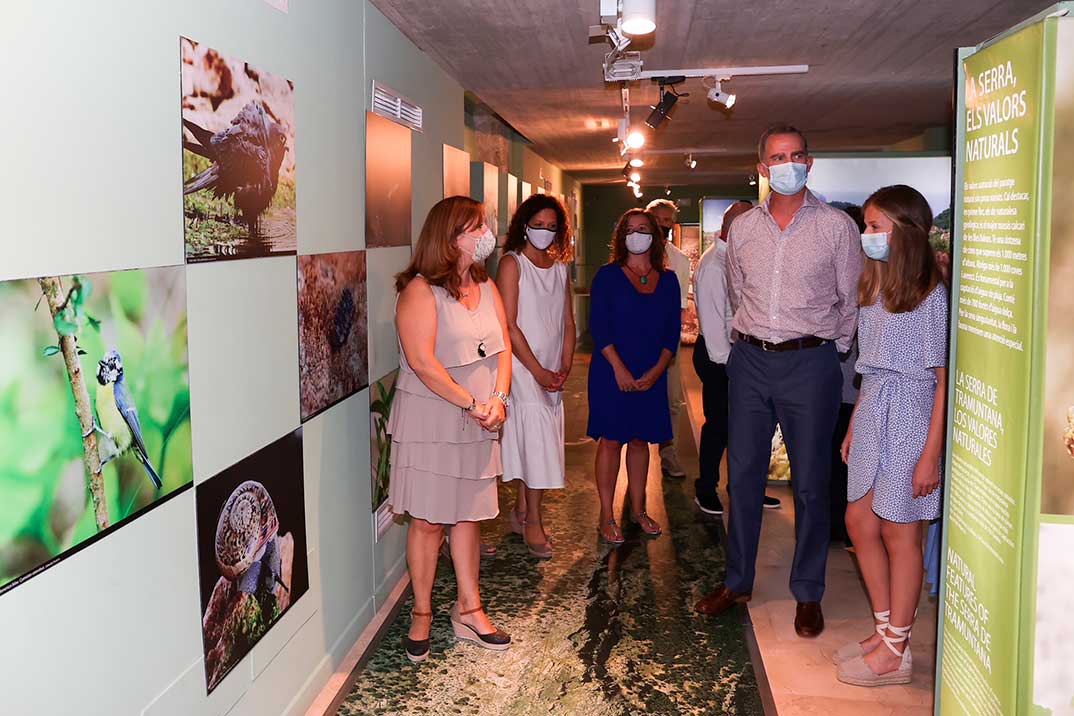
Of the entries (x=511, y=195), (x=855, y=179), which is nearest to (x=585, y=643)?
(x=855, y=179)

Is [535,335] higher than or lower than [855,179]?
lower

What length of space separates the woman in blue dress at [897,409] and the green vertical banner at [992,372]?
2.93ft

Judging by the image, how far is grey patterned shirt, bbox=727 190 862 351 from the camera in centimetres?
338

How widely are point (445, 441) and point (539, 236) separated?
1.24 meters

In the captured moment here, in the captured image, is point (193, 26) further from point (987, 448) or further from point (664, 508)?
point (664, 508)

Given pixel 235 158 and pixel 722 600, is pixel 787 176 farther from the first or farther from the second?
pixel 235 158

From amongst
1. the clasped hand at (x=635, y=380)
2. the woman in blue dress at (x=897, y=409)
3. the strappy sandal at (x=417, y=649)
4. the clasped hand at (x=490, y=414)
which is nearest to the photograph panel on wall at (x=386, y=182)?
the clasped hand at (x=490, y=414)

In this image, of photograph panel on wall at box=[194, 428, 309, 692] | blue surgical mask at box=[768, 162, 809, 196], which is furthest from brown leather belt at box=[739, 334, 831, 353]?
photograph panel on wall at box=[194, 428, 309, 692]

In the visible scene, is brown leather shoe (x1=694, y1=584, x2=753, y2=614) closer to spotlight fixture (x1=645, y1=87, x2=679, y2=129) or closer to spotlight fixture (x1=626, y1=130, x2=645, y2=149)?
spotlight fixture (x1=645, y1=87, x2=679, y2=129)

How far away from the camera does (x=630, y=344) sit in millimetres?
4543

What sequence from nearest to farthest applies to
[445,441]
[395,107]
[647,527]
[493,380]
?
[445,441]
[493,380]
[395,107]
[647,527]

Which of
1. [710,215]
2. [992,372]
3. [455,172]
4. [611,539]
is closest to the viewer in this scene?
[992,372]

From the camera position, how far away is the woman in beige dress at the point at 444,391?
3182mm

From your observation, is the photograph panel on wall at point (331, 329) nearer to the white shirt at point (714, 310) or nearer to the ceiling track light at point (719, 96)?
the white shirt at point (714, 310)
